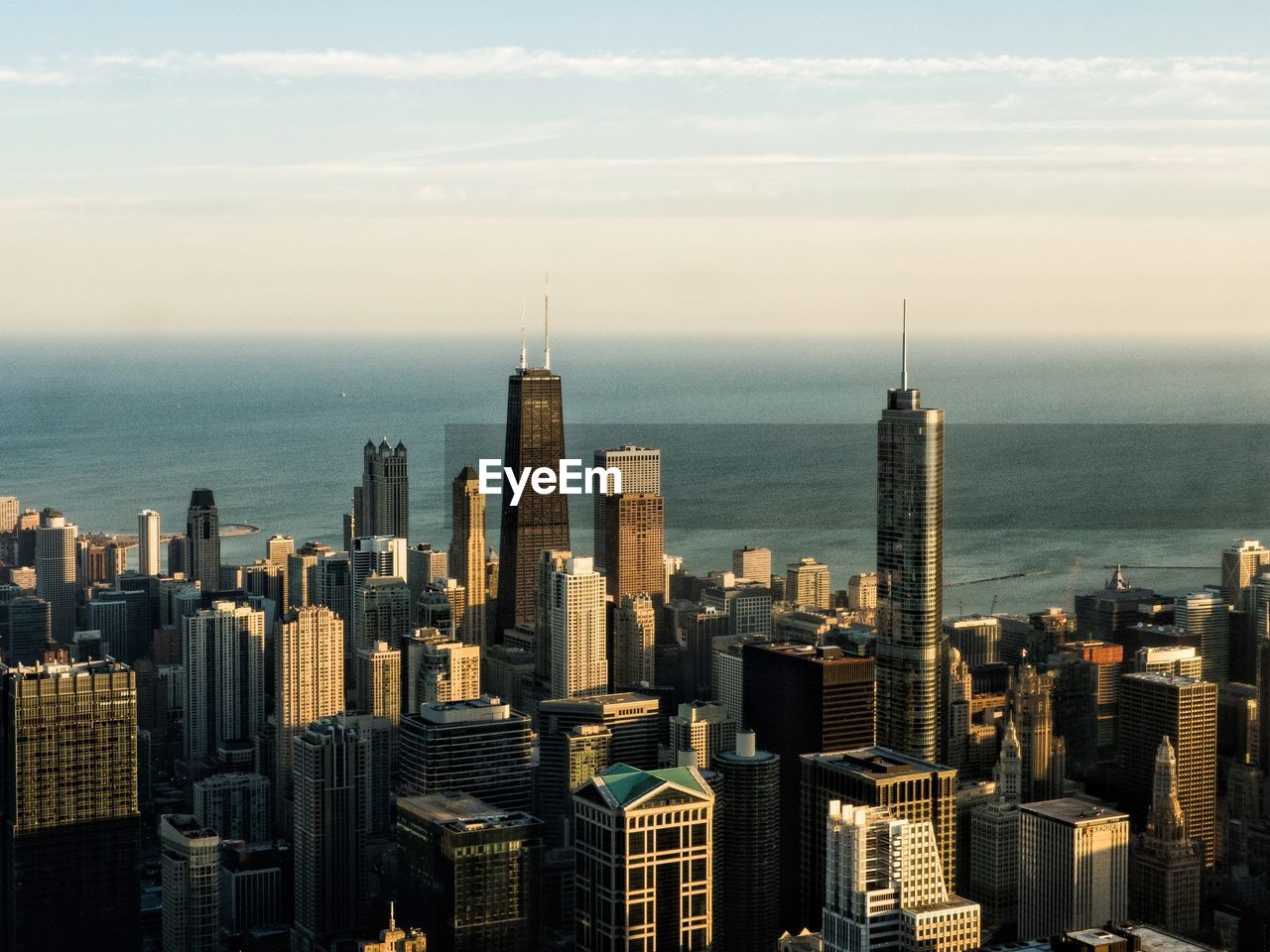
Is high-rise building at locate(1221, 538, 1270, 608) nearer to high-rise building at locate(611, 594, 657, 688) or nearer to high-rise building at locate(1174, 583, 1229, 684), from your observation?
high-rise building at locate(1174, 583, 1229, 684)

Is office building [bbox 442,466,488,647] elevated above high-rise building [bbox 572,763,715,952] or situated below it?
above

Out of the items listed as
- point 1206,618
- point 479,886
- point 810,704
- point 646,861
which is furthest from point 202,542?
point 646,861

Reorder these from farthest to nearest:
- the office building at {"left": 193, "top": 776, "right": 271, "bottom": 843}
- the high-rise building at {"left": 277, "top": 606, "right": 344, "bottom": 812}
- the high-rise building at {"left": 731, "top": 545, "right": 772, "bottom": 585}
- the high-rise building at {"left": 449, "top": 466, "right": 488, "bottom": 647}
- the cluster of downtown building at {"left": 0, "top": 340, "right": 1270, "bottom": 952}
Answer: the high-rise building at {"left": 449, "top": 466, "right": 488, "bottom": 647}
the high-rise building at {"left": 731, "top": 545, "right": 772, "bottom": 585}
the high-rise building at {"left": 277, "top": 606, "right": 344, "bottom": 812}
the office building at {"left": 193, "top": 776, "right": 271, "bottom": 843}
the cluster of downtown building at {"left": 0, "top": 340, "right": 1270, "bottom": 952}

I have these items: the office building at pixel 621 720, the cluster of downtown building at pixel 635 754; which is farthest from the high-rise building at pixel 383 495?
the office building at pixel 621 720

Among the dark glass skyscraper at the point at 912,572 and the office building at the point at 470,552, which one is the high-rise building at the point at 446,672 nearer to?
the office building at the point at 470,552

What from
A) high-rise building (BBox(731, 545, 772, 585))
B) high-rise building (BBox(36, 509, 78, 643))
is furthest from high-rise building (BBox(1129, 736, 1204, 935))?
high-rise building (BBox(36, 509, 78, 643))

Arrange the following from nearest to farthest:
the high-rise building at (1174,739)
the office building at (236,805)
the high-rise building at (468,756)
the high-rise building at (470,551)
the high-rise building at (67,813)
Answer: the high-rise building at (67,813), the high-rise building at (1174,739), the high-rise building at (468,756), the office building at (236,805), the high-rise building at (470,551)
